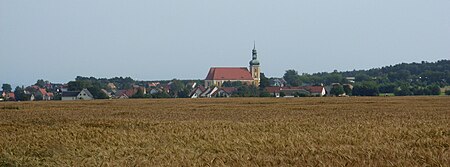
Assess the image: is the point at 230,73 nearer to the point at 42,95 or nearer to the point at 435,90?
the point at 42,95

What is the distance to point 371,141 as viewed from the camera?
17.8m

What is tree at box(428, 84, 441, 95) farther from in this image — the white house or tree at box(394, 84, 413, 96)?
the white house

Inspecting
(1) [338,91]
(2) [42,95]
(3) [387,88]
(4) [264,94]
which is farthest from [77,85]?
(3) [387,88]

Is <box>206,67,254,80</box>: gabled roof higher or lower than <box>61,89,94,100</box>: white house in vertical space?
higher

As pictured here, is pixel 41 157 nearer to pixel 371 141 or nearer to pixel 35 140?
pixel 35 140

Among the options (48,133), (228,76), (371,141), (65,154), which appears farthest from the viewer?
(228,76)

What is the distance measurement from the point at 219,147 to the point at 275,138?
261 cm

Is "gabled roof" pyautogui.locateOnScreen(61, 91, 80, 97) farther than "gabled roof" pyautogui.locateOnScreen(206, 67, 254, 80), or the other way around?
"gabled roof" pyautogui.locateOnScreen(206, 67, 254, 80)

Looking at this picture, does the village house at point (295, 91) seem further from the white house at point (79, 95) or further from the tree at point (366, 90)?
the white house at point (79, 95)

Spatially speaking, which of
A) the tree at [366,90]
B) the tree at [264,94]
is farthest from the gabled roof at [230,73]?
the tree at [366,90]

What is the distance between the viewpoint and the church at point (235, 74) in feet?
612

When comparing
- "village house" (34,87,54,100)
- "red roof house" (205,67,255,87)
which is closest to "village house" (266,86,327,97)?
"red roof house" (205,67,255,87)

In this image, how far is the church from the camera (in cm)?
18650

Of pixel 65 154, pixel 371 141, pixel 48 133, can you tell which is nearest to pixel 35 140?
pixel 48 133
